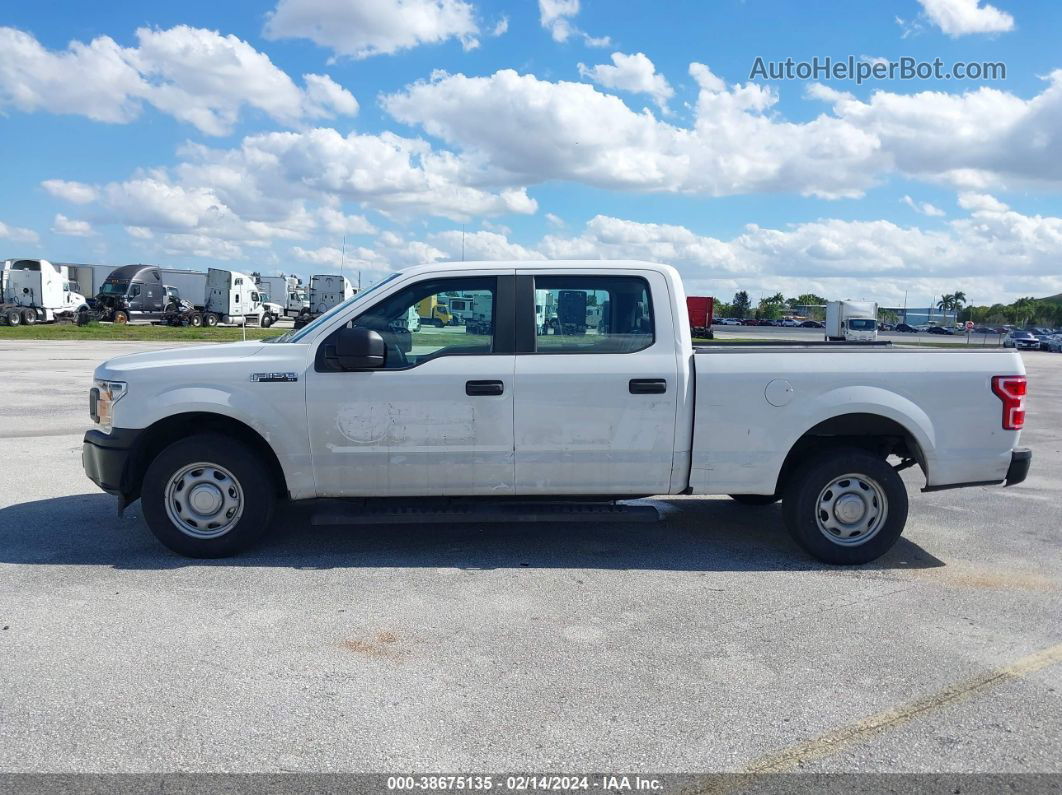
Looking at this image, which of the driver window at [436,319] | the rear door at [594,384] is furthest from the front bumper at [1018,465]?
the driver window at [436,319]

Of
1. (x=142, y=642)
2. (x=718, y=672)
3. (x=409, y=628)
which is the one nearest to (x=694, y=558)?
(x=718, y=672)

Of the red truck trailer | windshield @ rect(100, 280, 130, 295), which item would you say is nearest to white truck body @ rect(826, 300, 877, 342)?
the red truck trailer

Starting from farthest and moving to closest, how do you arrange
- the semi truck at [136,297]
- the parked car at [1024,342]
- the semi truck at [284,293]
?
the semi truck at [284,293] < the parked car at [1024,342] < the semi truck at [136,297]

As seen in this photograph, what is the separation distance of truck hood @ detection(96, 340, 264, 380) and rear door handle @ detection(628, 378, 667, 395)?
7.91 feet

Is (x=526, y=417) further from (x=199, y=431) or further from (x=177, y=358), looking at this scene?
(x=177, y=358)

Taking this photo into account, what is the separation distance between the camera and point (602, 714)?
3.56 m

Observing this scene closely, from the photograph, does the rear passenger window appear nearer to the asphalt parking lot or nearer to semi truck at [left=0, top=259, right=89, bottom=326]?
the asphalt parking lot

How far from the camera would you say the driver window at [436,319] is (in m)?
5.48

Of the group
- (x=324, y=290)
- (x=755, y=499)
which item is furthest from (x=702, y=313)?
(x=755, y=499)

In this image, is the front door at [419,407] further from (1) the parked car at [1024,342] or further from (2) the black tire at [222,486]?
(1) the parked car at [1024,342]

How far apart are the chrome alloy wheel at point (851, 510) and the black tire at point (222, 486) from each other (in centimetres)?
360

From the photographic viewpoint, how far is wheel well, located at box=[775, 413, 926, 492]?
18.5ft

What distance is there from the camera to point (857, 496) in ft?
18.5

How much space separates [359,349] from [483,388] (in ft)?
2.60
